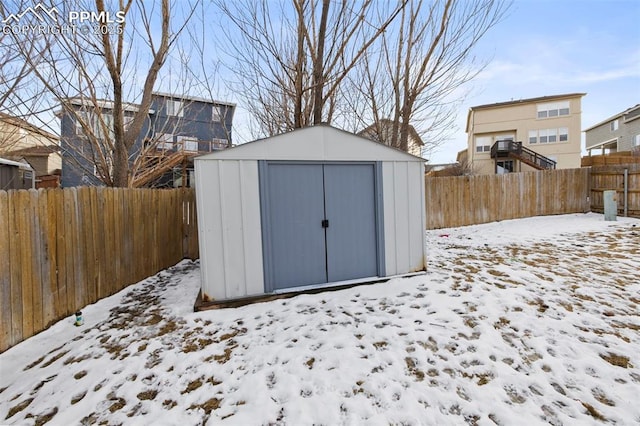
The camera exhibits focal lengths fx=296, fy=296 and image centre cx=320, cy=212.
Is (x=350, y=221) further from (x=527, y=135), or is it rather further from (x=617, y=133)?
(x=617, y=133)

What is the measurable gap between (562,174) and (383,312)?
38.4 ft

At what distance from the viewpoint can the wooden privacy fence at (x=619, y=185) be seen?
32.4 ft

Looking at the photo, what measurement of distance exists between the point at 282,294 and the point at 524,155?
79.1ft

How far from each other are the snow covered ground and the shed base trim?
0.14 meters

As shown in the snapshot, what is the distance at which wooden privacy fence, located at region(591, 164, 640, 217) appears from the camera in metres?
9.88

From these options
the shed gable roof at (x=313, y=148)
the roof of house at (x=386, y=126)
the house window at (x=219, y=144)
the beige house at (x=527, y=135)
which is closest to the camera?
the shed gable roof at (x=313, y=148)

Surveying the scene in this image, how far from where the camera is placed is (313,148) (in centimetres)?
452

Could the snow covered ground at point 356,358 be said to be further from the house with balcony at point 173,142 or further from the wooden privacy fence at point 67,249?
the house with balcony at point 173,142

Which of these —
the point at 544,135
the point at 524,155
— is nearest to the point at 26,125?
the point at 524,155

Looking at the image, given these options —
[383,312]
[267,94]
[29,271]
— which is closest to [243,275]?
[383,312]

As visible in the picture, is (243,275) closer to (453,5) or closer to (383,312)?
(383,312)

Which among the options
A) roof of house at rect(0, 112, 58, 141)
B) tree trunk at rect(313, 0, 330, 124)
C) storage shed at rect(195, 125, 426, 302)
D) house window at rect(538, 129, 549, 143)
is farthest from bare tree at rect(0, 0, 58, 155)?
house window at rect(538, 129, 549, 143)

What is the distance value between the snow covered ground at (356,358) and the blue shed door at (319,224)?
439 millimetres

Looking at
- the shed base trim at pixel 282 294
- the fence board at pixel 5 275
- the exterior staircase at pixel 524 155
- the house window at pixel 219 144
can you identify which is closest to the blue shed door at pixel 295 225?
the shed base trim at pixel 282 294
